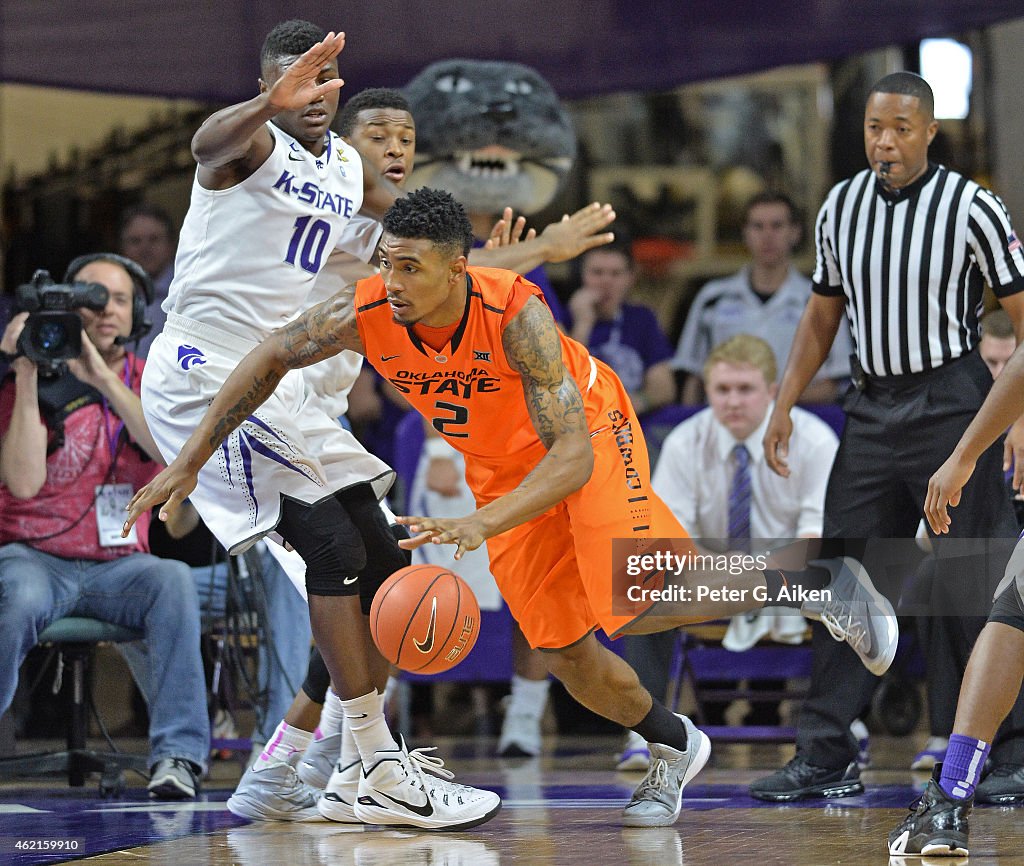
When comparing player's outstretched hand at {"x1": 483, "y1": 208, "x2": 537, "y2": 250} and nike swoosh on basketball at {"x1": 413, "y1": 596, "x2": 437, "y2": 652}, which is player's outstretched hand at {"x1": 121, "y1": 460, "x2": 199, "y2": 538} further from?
player's outstretched hand at {"x1": 483, "y1": 208, "x2": 537, "y2": 250}

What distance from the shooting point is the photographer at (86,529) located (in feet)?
18.1

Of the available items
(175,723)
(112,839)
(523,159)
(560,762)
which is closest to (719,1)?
(523,159)

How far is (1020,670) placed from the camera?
392 centimetres

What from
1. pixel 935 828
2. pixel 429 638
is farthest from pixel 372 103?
pixel 935 828

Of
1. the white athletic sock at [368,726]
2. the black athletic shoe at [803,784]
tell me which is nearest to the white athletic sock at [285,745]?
the white athletic sock at [368,726]

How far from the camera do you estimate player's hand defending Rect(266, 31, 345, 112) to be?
13.9 ft

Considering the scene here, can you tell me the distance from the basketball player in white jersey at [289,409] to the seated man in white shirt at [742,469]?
197 cm

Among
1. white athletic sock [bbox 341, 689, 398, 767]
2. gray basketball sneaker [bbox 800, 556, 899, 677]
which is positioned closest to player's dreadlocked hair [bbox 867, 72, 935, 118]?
gray basketball sneaker [bbox 800, 556, 899, 677]

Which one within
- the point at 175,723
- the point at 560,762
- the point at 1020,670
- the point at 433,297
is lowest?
the point at 560,762

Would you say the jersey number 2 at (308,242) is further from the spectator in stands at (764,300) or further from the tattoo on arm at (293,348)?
the spectator in stands at (764,300)

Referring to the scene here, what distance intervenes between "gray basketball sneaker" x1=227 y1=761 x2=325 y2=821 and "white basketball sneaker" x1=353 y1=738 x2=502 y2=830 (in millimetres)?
361

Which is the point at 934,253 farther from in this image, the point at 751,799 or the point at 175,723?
the point at 175,723

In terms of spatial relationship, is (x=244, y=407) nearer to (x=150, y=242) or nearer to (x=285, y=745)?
(x=285, y=745)

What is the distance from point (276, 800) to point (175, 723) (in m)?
0.89
